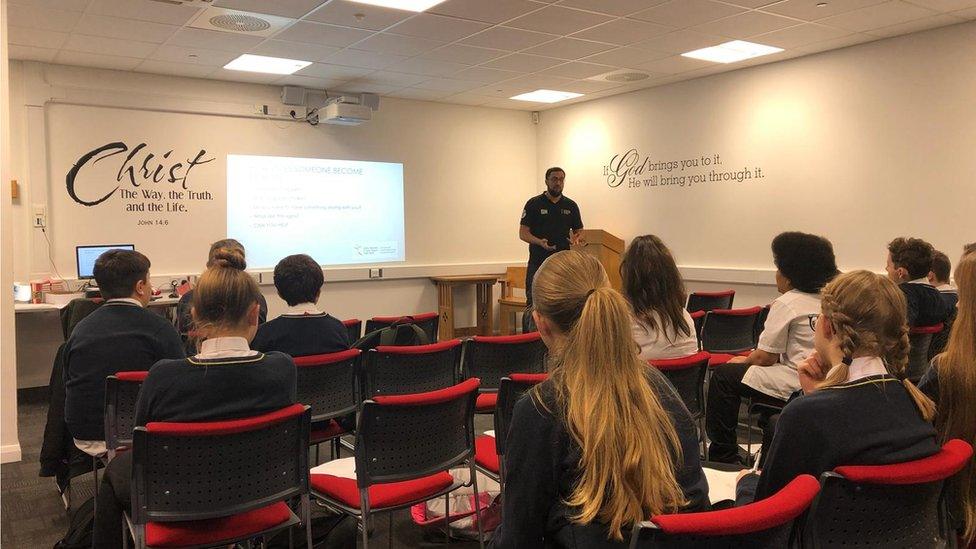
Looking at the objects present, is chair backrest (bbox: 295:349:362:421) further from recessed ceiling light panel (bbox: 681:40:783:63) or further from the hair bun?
recessed ceiling light panel (bbox: 681:40:783:63)

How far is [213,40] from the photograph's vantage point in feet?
19.0

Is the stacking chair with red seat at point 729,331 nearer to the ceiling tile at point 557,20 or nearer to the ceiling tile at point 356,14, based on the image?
the ceiling tile at point 557,20

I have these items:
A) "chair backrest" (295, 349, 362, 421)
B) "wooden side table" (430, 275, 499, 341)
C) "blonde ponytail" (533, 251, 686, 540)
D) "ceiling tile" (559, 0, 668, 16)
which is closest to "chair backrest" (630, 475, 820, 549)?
"blonde ponytail" (533, 251, 686, 540)

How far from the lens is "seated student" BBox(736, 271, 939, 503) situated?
64.3 inches

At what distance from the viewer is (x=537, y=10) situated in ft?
16.8

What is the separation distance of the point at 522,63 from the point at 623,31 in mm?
1336

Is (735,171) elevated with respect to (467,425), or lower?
elevated

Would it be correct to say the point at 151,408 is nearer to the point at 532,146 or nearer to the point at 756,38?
the point at 756,38

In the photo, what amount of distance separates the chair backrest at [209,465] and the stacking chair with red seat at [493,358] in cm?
163

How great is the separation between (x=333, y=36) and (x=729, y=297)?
3.95m

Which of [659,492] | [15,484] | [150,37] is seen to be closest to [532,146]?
[150,37]

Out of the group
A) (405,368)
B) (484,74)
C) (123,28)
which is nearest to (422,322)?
(405,368)

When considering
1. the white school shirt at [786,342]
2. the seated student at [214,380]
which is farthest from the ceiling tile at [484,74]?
the seated student at [214,380]

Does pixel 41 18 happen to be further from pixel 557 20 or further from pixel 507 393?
pixel 507 393
